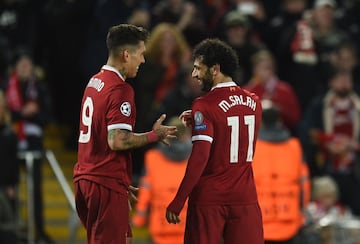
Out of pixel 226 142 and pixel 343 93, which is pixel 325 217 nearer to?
pixel 343 93

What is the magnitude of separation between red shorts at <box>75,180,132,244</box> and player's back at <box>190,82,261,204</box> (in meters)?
0.55

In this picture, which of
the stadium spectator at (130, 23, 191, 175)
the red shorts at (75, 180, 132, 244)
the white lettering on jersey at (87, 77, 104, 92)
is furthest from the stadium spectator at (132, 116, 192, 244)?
the white lettering on jersey at (87, 77, 104, 92)

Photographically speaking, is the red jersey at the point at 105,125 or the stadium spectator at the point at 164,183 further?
the stadium spectator at the point at 164,183

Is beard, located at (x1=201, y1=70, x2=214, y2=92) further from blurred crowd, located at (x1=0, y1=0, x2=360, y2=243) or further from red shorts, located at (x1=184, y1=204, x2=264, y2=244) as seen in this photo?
blurred crowd, located at (x1=0, y1=0, x2=360, y2=243)

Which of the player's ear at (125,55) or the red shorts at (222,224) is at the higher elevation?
the player's ear at (125,55)

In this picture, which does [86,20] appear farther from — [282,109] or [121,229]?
[121,229]

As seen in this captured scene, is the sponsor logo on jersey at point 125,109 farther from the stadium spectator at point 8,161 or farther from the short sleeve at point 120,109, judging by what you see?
the stadium spectator at point 8,161

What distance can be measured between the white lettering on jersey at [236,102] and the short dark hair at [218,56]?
19 cm

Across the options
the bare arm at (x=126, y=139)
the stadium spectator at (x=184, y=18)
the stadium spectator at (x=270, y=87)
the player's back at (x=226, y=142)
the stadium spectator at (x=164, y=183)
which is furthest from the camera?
the stadium spectator at (x=184, y=18)

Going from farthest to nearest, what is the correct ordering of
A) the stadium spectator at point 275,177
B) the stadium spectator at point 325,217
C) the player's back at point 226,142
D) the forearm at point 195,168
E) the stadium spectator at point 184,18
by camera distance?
the stadium spectator at point 184,18 → the stadium spectator at point 325,217 → the stadium spectator at point 275,177 → the player's back at point 226,142 → the forearm at point 195,168

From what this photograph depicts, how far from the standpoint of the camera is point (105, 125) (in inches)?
327

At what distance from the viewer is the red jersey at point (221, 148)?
8.39 metres

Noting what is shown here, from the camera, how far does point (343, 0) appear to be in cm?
1602

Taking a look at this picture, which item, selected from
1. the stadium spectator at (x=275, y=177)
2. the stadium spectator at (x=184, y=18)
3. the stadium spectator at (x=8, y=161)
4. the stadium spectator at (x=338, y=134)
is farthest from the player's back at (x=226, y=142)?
the stadium spectator at (x=184, y=18)
